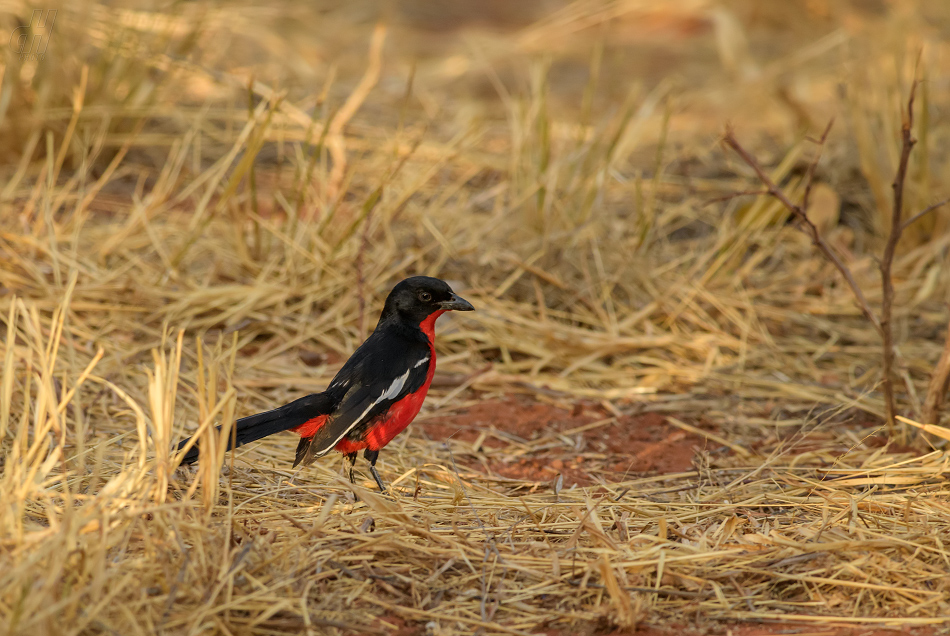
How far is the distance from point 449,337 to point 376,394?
145cm

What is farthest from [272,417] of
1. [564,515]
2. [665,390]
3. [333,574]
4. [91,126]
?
[91,126]

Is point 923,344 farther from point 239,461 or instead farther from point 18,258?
point 18,258

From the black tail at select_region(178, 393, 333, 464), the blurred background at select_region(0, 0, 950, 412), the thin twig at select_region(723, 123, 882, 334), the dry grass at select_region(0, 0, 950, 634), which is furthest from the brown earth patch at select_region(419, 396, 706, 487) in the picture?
the thin twig at select_region(723, 123, 882, 334)

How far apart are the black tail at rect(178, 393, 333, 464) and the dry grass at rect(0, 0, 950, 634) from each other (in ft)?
0.67

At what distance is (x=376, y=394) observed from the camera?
3.28 m

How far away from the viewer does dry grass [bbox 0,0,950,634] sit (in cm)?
239

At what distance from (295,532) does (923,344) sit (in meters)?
3.52

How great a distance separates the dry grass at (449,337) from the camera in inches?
94.0

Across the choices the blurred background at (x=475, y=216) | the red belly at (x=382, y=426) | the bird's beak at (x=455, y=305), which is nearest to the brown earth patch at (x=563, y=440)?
the blurred background at (x=475, y=216)

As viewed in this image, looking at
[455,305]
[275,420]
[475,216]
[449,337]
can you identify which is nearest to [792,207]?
[455,305]

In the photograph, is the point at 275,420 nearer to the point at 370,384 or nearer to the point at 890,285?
the point at 370,384

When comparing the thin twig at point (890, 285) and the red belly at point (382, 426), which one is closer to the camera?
the red belly at point (382, 426)

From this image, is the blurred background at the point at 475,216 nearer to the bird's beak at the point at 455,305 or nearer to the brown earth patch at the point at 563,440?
the brown earth patch at the point at 563,440

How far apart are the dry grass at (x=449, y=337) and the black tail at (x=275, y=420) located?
0.21 m
